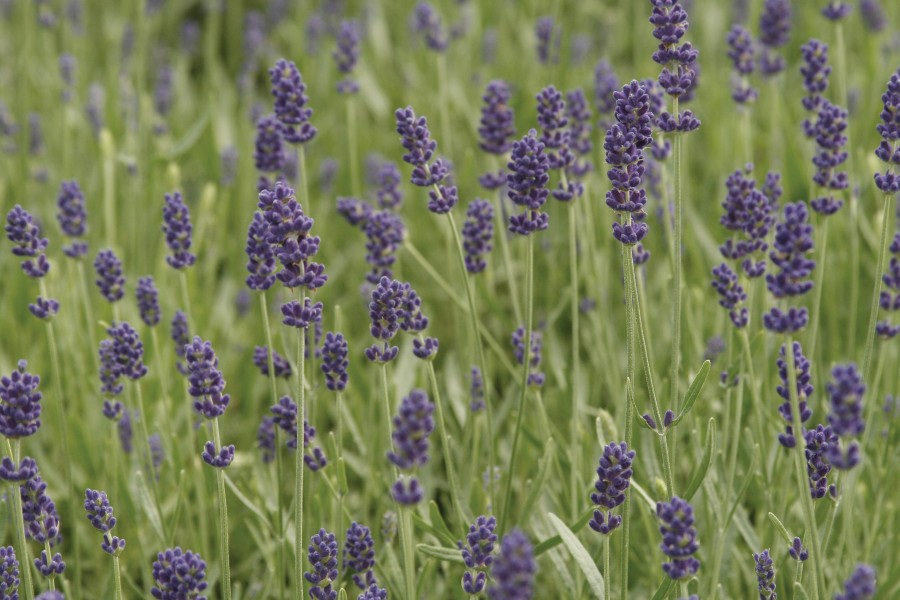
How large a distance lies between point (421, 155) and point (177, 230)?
738 mm

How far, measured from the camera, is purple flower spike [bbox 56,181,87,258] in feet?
10.5

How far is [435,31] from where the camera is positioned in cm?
416

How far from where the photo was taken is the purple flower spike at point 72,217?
10.5ft

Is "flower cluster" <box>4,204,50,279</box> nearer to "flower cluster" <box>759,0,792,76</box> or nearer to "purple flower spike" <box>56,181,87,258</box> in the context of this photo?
"purple flower spike" <box>56,181,87,258</box>

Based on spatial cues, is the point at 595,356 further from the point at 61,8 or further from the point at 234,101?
the point at 61,8

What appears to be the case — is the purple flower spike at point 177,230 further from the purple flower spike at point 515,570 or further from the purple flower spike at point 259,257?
the purple flower spike at point 515,570

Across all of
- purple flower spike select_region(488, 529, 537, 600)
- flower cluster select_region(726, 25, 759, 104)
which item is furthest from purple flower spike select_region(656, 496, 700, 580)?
flower cluster select_region(726, 25, 759, 104)

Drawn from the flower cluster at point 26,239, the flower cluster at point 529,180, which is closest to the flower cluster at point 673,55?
the flower cluster at point 529,180

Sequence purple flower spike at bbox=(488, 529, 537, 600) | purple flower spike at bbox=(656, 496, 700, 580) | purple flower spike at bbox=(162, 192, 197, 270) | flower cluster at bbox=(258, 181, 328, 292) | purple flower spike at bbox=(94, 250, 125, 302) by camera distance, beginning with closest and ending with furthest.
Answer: purple flower spike at bbox=(488, 529, 537, 600) < purple flower spike at bbox=(656, 496, 700, 580) < flower cluster at bbox=(258, 181, 328, 292) < purple flower spike at bbox=(162, 192, 197, 270) < purple flower spike at bbox=(94, 250, 125, 302)

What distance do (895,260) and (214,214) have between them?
9.00 ft

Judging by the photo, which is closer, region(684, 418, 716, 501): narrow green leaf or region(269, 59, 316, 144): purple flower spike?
region(684, 418, 716, 501): narrow green leaf

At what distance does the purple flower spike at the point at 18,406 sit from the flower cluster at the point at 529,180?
107cm

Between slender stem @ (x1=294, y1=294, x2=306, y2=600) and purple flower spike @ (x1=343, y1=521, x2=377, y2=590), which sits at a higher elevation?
slender stem @ (x1=294, y1=294, x2=306, y2=600)

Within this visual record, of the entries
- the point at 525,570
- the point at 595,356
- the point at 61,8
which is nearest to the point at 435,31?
the point at 595,356
